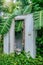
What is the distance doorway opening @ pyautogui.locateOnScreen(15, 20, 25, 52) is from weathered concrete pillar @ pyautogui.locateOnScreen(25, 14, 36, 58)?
0.22 m

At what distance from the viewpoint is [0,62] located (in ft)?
22.2

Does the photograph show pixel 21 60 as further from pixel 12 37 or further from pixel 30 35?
pixel 12 37

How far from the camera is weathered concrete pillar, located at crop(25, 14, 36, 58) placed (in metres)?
9.43

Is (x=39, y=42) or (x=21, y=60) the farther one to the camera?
(x=39, y=42)

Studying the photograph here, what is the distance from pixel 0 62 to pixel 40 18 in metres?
2.93

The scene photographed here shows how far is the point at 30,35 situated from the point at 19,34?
54 centimetres

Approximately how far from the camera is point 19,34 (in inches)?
390

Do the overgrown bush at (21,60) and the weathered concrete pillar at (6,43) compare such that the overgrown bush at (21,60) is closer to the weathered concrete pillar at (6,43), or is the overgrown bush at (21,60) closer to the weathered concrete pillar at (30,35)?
the weathered concrete pillar at (30,35)

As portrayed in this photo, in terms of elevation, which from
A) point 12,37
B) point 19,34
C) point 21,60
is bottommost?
point 21,60

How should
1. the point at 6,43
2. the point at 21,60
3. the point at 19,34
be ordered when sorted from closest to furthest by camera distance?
the point at 21,60 < the point at 19,34 < the point at 6,43

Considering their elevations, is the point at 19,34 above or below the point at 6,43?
above

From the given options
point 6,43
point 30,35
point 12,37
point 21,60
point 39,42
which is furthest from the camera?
point 6,43

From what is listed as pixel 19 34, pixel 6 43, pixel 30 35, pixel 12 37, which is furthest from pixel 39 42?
pixel 6 43

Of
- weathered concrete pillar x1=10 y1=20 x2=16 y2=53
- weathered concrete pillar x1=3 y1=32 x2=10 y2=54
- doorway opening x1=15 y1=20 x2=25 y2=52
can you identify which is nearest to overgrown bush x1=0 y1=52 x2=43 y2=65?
doorway opening x1=15 y1=20 x2=25 y2=52
